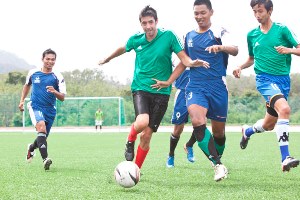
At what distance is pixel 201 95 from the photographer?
759cm

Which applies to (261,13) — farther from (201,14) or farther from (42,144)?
(42,144)

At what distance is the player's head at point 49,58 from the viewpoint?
33.5ft

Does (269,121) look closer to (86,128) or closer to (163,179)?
(163,179)

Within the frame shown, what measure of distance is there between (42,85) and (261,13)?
472 cm

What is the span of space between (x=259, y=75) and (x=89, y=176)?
310 cm

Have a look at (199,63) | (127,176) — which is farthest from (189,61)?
(127,176)

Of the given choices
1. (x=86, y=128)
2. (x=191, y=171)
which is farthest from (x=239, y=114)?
(x=191, y=171)

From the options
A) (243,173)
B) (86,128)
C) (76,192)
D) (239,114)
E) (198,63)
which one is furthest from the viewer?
(239,114)

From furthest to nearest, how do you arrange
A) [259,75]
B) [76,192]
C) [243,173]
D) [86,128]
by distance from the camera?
[86,128] < [243,173] < [259,75] < [76,192]

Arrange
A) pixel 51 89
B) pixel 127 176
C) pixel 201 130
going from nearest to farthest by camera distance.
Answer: pixel 127 176 → pixel 201 130 → pixel 51 89

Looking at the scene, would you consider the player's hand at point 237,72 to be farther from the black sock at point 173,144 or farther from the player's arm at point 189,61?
the black sock at point 173,144

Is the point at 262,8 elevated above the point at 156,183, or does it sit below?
above

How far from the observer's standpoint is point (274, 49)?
7699 millimetres

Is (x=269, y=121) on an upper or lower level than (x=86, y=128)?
upper
